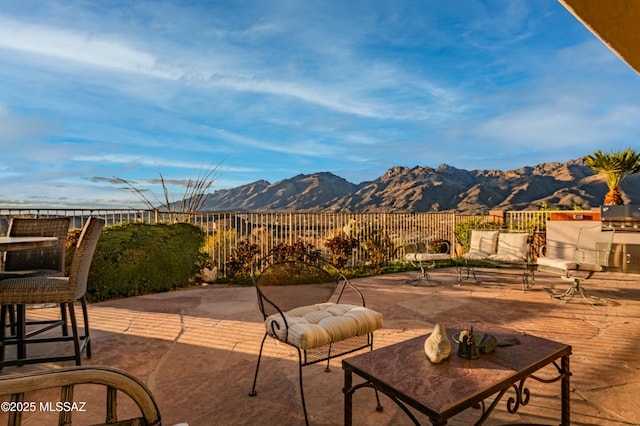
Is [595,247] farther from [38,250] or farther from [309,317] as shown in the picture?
[38,250]

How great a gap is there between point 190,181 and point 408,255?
427 centimetres

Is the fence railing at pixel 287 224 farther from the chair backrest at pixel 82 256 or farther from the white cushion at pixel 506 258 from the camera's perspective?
the chair backrest at pixel 82 256

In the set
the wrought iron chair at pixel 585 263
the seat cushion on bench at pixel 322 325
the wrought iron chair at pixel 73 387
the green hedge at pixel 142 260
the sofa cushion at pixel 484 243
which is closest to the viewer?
the wrought iron chair at pixel 73 387

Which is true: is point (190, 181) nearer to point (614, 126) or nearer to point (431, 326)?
point (431, 326)

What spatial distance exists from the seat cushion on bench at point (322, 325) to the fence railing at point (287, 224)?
177 inches

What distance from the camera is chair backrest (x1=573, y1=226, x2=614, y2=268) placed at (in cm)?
462

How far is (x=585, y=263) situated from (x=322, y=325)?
4.56m

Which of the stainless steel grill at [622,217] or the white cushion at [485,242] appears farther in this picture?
the stainless steel grill at [622,217]

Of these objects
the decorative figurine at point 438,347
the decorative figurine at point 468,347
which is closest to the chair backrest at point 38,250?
the decorative figurine at point 438,347

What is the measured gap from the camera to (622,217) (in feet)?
22.5

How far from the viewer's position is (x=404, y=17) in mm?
6039

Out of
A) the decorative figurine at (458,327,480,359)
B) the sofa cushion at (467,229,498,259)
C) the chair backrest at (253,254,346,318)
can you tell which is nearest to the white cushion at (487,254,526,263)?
the sofa cushion at (467,229,498,259)

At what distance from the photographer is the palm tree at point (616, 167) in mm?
7496

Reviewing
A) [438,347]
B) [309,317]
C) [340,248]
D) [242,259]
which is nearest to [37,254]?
[309,317]
